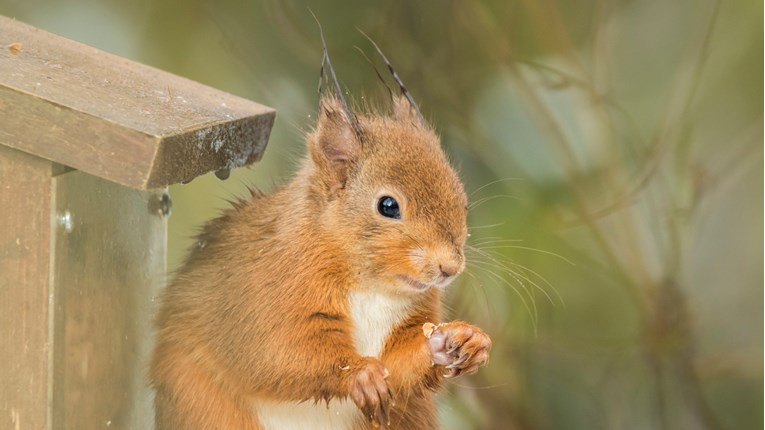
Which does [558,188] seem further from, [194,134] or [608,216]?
[194,134]

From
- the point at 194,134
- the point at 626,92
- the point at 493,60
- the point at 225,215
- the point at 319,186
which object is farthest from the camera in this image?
the point at 626,92

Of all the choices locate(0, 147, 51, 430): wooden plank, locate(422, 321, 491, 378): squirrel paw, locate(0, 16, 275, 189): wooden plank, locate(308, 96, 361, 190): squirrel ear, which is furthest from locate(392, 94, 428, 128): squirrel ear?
locate(0, 147, 51, 430): wooden plank

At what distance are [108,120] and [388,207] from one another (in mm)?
434

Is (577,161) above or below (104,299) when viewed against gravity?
above

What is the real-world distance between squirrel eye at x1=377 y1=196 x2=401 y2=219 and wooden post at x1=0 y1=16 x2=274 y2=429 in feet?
0.91

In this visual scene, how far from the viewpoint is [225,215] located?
2211 mm

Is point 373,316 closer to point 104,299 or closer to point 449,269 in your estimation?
point 449,269

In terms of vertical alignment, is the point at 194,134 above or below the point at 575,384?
above

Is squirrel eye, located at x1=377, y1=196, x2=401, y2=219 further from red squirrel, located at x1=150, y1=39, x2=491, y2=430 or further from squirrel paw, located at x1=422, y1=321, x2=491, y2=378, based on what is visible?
squirrel paw, located at x1=422, y1=321, x2=491, y2=378

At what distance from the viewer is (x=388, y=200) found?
6.19 feet

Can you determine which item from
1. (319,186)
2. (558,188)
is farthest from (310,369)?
(558,188)

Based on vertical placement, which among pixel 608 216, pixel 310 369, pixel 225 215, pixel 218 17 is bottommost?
pixel 310 369

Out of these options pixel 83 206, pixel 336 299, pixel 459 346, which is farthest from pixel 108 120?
pixel 459 346

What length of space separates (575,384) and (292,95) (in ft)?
3.36
